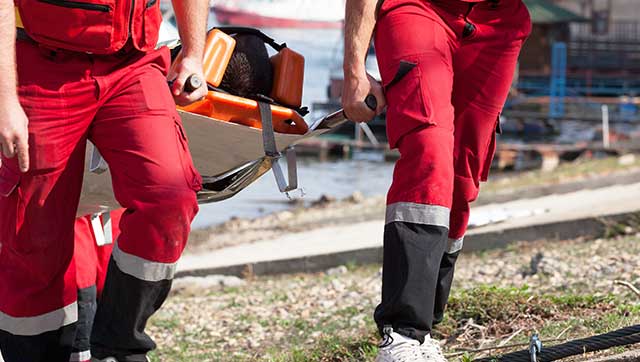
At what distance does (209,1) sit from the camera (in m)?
4.15

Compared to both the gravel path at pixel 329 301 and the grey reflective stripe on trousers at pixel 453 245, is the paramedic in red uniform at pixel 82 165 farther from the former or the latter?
the gravel path at pixel 329 301

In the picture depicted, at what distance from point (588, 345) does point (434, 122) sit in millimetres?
891

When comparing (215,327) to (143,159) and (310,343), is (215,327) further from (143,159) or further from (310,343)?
(143,159)

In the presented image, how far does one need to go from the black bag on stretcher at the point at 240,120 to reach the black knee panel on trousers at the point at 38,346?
0.63 m

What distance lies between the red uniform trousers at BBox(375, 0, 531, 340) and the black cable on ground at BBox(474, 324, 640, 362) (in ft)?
1.13

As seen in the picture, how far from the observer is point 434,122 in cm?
390

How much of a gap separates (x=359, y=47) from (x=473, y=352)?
126 centimetres

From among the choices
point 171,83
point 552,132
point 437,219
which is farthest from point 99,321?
point 552,132

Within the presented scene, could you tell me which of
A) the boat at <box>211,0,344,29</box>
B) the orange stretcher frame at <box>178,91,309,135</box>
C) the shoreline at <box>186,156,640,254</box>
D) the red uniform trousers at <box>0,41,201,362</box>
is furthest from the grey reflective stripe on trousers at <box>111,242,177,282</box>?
the boat at <box>211,0,344,29</box>

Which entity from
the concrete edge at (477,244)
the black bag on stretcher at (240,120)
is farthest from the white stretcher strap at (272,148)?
the concrete edge at (477,244)

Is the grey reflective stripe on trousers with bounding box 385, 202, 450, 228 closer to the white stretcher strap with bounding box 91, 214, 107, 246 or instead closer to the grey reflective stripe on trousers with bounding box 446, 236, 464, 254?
the grey reflective stripe on trousers with bounding box 446, 236, 464, 254

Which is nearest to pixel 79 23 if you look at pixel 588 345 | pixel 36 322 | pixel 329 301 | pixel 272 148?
pixel 36 322

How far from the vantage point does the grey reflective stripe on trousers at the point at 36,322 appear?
12.5 ft

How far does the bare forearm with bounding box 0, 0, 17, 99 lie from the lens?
11.2 feet
